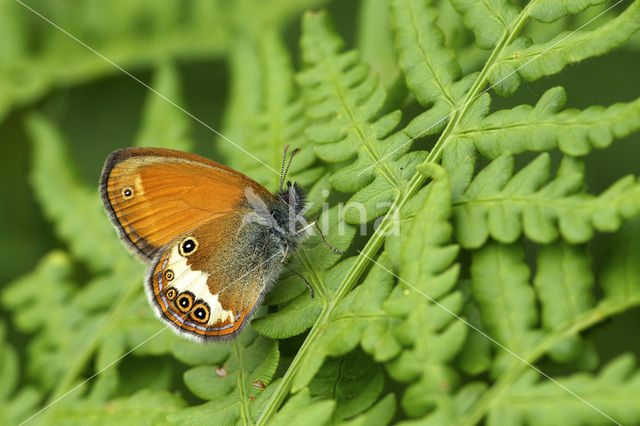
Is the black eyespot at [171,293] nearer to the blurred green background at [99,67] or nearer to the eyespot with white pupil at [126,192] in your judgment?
the eyespot with white pupil at [126,192]

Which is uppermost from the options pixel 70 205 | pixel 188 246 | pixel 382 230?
pixel 70 205

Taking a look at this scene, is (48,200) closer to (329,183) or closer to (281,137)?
(281,137)

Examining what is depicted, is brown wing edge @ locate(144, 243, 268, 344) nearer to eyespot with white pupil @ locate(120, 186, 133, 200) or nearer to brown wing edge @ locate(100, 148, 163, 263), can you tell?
brown wing edge @ locate(100, 148, 163, 263)

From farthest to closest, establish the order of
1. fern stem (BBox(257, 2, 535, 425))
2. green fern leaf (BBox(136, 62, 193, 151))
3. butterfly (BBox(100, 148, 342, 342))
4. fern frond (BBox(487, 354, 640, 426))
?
green fern leaf (BBox(136, 62, 193, 151)) < butterfly (BBox(100, 148, 342, 342)) < fern stem (BBox(257, 2, 535, 425)) < fern frond (BBox(487, 354, 640, 426))

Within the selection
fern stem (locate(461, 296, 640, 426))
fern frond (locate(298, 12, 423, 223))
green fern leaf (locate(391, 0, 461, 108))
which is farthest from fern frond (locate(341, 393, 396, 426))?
green fern leaf (locate(391, 0, 461, 108))

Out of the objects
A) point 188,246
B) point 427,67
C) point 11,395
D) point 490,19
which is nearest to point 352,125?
point 427,67

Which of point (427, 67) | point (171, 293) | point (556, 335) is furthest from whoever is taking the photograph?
point (171, 293)

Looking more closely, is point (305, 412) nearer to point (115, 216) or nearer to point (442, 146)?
point (442, 146)
